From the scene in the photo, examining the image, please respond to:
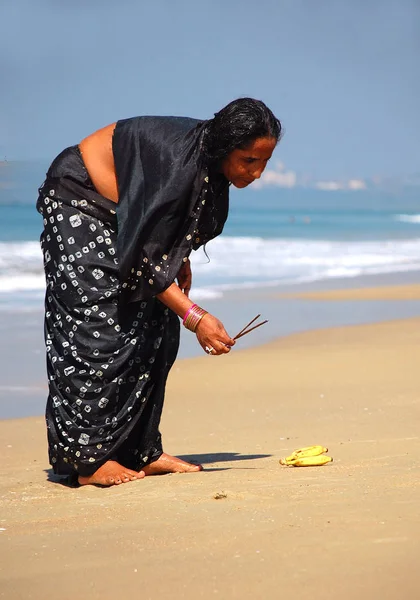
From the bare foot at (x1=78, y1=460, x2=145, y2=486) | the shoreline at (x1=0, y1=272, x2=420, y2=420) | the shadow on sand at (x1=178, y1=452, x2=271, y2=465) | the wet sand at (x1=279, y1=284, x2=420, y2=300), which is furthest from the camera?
the wet sand at (x1=279, y1=284, x2=420, y2=300)

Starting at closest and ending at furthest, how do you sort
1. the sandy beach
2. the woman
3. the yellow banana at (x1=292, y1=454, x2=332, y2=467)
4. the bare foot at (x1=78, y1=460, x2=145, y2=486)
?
the sandy beach, the woman, the bare foot at (x1=78, y1=460, x2=145, y2=486), the yellow banana at (x1=292, y1=454, x2=332, y2=467)

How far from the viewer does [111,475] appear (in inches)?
167

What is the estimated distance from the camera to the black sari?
3973 mm

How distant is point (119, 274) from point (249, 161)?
70cm

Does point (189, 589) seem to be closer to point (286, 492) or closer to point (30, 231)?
point (286, 492)

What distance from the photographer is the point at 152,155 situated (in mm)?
3979

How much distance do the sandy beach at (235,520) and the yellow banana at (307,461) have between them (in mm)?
76

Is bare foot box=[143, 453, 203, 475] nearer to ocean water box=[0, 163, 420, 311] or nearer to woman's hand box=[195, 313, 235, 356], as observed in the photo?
woman's hand box=[195, 313, 235, 356]

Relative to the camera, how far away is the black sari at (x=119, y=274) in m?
3.97

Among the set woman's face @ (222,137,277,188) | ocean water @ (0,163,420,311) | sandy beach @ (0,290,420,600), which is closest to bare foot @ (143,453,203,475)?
sandy beach @ (0,290,420,600)

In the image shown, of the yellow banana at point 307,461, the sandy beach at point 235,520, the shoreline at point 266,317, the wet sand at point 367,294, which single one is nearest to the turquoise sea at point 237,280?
the shoreline at point 266,317

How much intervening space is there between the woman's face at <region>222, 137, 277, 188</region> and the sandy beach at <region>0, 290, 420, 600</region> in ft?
3.86

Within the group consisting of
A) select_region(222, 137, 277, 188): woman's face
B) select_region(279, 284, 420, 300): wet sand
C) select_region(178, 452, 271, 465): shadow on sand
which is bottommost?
select_region(279, 284, 420, 300): wet sand

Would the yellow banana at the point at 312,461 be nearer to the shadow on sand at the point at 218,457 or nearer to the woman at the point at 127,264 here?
the shadow on sand at the point at 218,457
